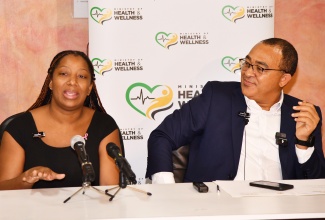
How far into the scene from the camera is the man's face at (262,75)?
3477mm

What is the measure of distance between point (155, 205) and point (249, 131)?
1440mm

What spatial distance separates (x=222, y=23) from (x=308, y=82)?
1521mm

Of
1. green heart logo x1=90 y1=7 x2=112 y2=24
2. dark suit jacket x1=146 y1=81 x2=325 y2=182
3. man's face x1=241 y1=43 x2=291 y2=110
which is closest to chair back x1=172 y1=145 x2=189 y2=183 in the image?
dark suit jacket x1=146 y1=81 x2=325 y2=182

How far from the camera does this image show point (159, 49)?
4281 mm

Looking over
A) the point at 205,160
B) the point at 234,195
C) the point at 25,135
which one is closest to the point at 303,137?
the point at 205,160

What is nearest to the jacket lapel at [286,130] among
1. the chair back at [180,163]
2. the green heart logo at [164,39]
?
the chair back at [180,163]

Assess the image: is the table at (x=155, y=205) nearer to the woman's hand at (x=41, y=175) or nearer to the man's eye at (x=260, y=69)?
the woman's hand at (x=41, y=175)

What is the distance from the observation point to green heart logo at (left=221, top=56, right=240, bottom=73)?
4.36m

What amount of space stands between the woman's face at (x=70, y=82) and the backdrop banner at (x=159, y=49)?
2.80 ft

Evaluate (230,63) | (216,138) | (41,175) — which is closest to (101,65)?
(230,63)

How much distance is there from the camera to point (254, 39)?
433cm

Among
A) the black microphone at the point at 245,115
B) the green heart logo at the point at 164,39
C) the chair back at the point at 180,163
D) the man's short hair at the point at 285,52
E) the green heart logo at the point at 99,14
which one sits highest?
the green heart logo at the point at 99,14

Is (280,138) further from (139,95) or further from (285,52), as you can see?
(139,95)

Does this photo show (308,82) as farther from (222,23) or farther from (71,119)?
(71,119)
